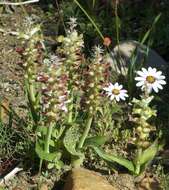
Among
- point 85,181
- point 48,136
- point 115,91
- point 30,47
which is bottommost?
point 85,181

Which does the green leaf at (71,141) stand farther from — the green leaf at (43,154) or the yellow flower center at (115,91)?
the yellow flower center at (115,91)

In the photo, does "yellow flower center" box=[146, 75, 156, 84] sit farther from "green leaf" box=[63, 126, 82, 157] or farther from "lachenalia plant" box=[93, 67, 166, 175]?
"green leaf" box=[63, 126, 82, 157]

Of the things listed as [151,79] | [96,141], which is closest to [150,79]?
[151,79]

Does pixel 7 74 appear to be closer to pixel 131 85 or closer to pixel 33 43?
pixel 131 85

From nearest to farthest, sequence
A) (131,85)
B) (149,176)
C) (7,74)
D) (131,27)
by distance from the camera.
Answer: (149,176), (131,85), (7,74), (131,27)

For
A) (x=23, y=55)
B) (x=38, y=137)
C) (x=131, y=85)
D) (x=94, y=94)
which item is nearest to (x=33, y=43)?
(x=23, y=55)

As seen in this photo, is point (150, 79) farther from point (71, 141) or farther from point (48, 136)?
point (48, 136)

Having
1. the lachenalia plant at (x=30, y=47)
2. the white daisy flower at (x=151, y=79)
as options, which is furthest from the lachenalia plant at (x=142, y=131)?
the lachenalia plant at (x=30, y=47)
